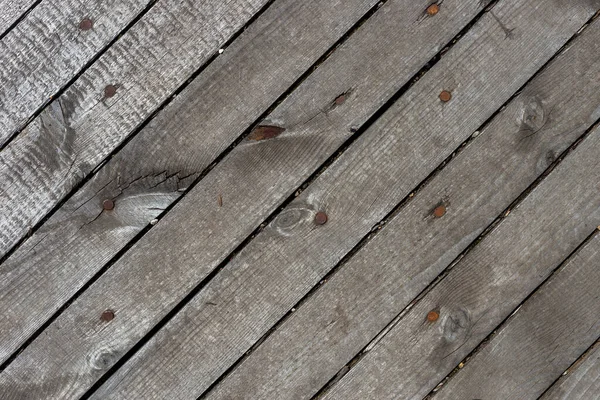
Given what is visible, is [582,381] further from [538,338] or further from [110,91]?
[110,91]

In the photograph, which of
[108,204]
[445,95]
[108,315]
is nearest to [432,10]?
[445,95]

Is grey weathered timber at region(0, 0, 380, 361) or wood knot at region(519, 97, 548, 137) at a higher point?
grey weathered timber at region(0, 0, 380, 361)

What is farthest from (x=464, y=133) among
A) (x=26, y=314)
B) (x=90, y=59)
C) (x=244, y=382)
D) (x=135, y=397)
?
(x=26, y=314)

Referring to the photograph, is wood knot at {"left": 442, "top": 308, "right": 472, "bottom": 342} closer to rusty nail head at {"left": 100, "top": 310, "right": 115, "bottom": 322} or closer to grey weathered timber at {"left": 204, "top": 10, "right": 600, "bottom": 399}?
grey weathered timber at {"left": 204, "top": 10, "right": 600, "bottom": 399}

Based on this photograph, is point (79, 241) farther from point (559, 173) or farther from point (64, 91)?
point (559, 173)

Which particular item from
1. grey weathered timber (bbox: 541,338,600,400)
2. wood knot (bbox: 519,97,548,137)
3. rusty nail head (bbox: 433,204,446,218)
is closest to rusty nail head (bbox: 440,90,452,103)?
wood knot (bbox: 519,97,548,137)
